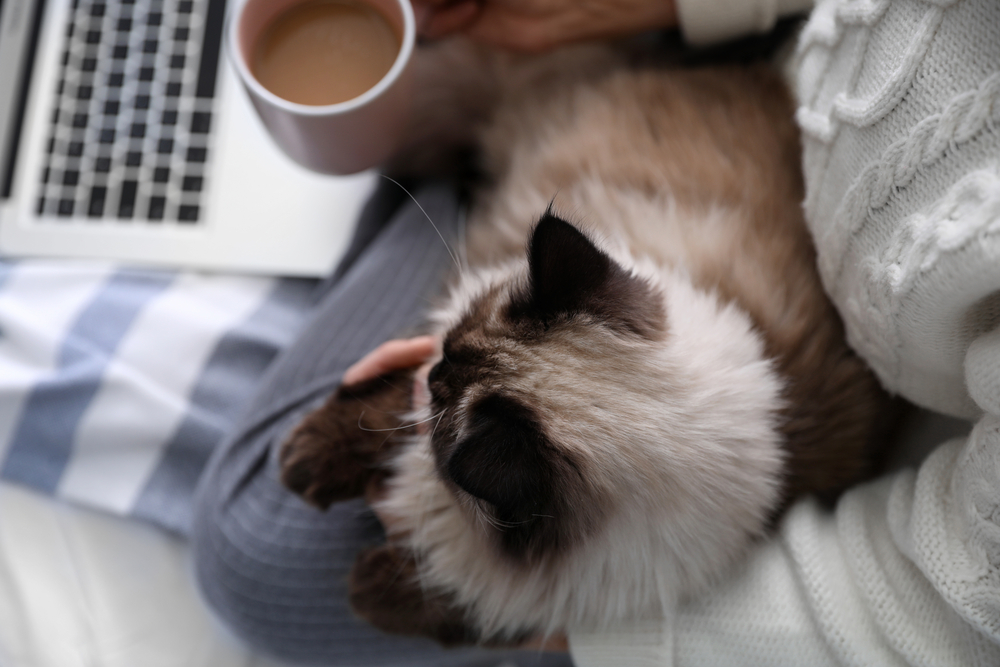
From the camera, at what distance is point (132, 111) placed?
1.11m

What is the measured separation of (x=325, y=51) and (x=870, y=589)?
889 mm

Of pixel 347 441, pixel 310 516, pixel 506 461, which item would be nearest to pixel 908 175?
pixel 506 461

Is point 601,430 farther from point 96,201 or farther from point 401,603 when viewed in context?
point 96,201

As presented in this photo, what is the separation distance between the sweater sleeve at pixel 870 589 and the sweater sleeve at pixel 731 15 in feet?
2.09

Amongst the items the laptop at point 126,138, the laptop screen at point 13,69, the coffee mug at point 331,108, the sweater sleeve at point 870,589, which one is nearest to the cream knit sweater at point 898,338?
the sweater sleeve at point 870,589

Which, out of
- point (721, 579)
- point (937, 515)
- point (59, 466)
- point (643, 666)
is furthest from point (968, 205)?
point (59, 466)

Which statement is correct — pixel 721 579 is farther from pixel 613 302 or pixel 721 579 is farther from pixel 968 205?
pixel 968 205

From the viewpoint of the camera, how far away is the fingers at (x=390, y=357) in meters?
0.92

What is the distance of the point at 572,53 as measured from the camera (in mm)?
1085

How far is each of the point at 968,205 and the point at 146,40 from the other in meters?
1.19

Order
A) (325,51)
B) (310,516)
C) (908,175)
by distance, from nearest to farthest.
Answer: (908,175)
(325,51)
(310,516)

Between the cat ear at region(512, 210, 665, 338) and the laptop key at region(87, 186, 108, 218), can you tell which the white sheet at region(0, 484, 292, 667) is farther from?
the cat ear at region(512, 210, 665, 338)

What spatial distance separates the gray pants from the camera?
949 mm

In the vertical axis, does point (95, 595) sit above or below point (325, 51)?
below
